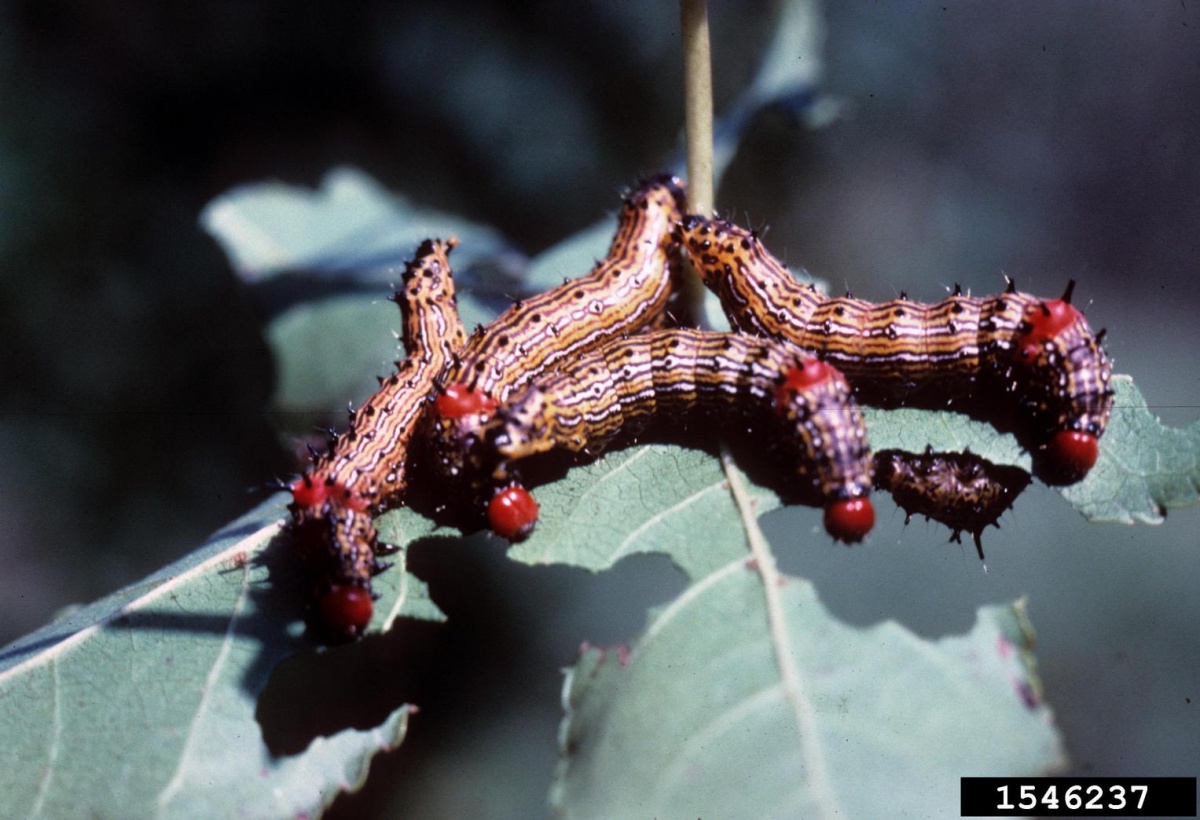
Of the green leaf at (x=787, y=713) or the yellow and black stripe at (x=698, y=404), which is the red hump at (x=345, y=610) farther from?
the green leaf at (x=787, y=713)

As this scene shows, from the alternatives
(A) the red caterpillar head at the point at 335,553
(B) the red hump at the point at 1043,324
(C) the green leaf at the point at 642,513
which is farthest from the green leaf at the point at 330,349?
(B) the red hump at the point at 1043,324

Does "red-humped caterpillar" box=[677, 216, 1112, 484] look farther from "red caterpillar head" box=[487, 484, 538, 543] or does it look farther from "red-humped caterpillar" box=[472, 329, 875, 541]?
"red caterpillar head" box=[487, 484, 538, 543]

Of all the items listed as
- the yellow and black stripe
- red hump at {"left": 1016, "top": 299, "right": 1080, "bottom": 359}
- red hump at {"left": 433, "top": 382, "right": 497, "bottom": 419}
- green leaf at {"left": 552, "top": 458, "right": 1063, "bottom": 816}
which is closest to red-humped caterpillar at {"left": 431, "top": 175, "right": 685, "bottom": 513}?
red hump at {"left": 433, "top": 382, "right": 497, "bottom": 419}

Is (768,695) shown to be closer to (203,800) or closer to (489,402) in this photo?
(489,402)

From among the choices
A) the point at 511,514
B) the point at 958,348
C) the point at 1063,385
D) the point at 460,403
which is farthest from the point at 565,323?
the point at 1063,385

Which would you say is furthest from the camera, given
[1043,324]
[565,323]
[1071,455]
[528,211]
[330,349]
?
[528,211]

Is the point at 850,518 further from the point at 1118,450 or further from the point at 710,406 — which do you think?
the point at 1118,450
